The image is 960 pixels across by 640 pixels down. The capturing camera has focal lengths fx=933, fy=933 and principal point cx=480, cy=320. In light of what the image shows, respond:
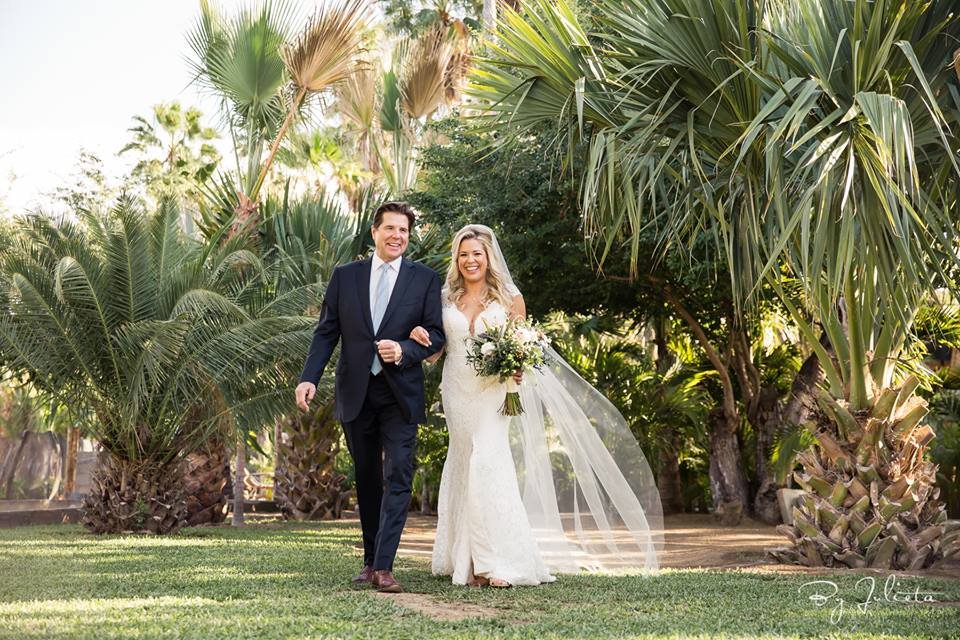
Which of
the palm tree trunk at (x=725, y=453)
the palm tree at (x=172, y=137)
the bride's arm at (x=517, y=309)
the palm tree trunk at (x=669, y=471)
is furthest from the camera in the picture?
the palm tree at (x=172, y=137)

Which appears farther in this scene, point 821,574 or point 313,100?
point 313,100

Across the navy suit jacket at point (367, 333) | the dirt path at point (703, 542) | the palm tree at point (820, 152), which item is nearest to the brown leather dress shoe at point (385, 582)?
the navy suit jacket at point (367, 333)

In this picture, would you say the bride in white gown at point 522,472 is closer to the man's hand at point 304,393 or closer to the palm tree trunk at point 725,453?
the man's hand at point 304,393

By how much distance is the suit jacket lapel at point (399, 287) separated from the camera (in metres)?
5.46

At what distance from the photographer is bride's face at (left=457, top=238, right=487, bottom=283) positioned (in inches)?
229

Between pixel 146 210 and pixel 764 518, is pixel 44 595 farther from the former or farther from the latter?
pixel 764 518

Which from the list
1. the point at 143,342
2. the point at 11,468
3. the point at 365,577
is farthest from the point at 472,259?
the point at 11,468

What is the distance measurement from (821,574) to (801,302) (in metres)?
6.07

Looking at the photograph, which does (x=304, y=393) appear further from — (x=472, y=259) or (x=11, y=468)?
(x=11, y=468)

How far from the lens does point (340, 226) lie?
12.7 meters

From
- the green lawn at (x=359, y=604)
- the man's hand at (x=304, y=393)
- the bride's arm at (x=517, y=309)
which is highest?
the bride's arm at (x=517, y=309)

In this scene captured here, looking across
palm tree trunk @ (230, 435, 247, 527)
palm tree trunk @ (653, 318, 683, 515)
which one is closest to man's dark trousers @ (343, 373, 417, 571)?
palm tree trunk @ (230, 435, 247, 527)

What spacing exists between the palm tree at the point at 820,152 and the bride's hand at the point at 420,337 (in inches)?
46.2

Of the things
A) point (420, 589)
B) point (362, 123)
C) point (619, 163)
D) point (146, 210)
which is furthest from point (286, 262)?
point (362, 123)
